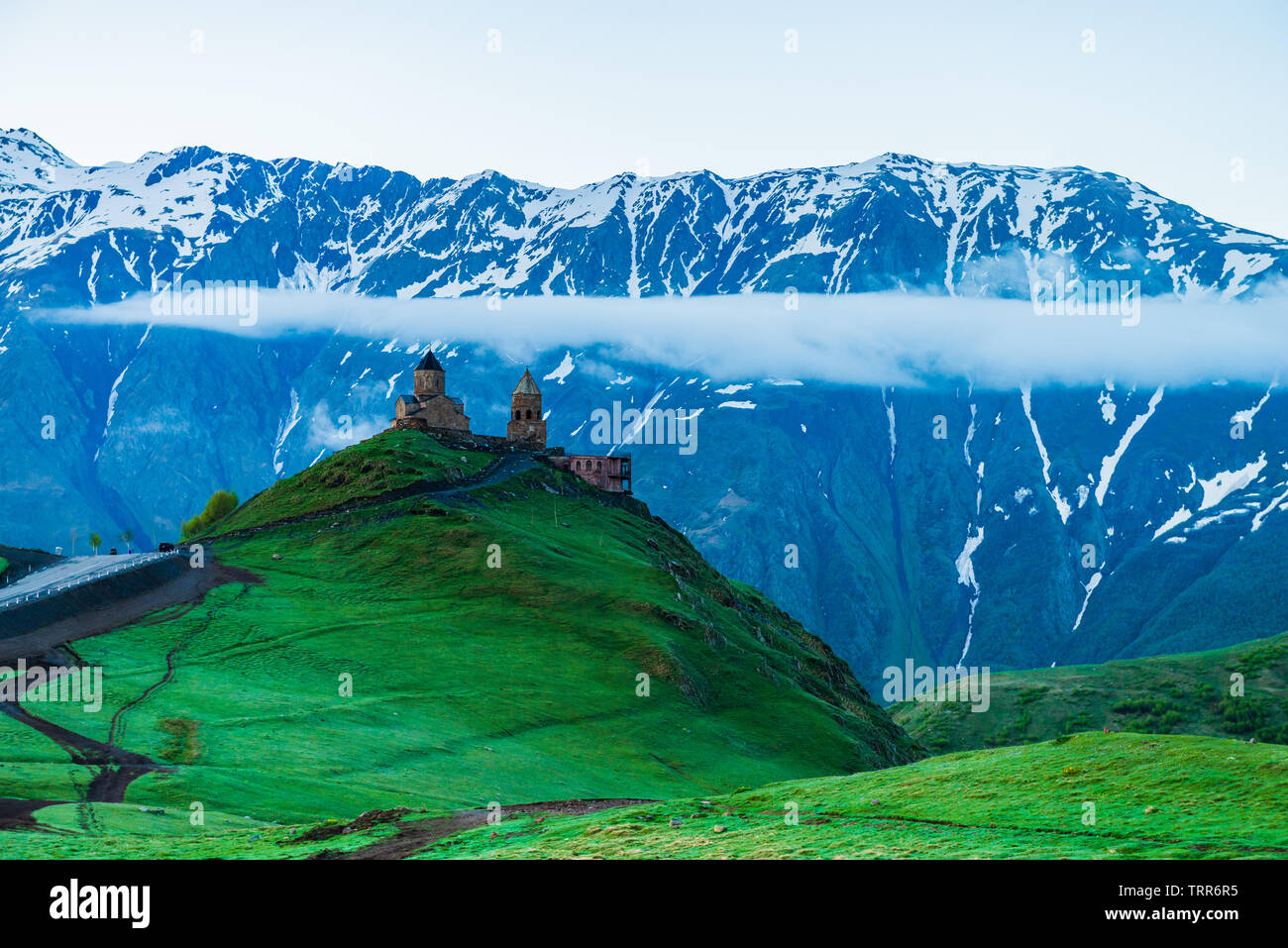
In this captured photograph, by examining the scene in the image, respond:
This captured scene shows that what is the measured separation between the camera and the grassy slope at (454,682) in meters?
78.6

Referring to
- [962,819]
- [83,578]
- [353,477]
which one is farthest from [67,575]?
[962,819]

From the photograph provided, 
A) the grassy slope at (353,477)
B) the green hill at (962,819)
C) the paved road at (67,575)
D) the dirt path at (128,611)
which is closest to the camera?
the green hill at (962,819)

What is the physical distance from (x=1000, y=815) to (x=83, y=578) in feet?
353

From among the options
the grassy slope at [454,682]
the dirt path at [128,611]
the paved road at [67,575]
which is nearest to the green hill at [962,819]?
the grassy slope at [454,682]

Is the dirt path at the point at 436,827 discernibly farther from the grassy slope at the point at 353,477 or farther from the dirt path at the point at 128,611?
the grassy slope at the point at 353,477

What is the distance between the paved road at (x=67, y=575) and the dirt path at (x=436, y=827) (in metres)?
64.9

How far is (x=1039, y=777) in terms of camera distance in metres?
56.1

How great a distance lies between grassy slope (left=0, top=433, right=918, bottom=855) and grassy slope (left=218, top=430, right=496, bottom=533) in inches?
67.5

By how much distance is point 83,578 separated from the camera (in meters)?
131

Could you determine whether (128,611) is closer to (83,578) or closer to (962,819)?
(83,578)
